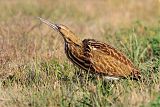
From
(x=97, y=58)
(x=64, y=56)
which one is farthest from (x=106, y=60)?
(x=64, y=56)

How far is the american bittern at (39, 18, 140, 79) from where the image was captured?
680cm

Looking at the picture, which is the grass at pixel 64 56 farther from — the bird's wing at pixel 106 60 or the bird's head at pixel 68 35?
the bird's head at pixel 68 35

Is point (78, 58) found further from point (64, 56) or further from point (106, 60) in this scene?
point (64, 56)

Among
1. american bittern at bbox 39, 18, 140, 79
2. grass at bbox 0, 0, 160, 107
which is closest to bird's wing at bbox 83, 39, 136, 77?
american bittern at bbox 39, 18, 140, 79

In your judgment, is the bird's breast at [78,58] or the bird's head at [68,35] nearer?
the bird's breast at [78,58]

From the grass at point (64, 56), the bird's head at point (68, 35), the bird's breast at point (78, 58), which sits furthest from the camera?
the bird's head at point (68, 35)

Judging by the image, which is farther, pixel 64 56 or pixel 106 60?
pixel 64 56

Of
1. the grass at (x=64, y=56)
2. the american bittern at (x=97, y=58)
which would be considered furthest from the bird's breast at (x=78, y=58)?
the grass at (x=64, y=56)

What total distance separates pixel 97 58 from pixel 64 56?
5.09 ft

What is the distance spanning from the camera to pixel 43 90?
661 centimetres

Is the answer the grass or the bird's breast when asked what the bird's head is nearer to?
the bird's breast

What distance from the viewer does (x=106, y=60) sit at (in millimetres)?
6887

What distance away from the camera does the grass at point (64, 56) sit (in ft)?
20.9

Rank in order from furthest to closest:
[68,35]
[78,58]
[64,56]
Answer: [64,56] < [68,35] < [78,58]
